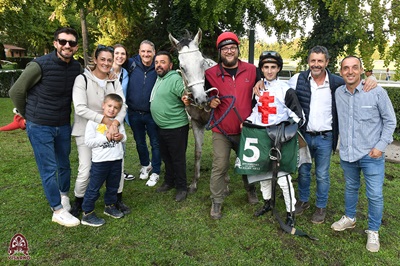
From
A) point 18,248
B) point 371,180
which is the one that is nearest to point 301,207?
point 371,180

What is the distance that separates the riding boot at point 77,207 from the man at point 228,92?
1.63 metres

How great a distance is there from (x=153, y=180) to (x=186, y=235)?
1.55 meters

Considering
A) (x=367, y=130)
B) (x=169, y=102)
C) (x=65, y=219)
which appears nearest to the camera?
(x=367, y=130)

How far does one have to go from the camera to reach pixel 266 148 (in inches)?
120

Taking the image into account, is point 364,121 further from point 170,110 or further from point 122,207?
point 122,207

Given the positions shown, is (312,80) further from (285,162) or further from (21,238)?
(21,238)

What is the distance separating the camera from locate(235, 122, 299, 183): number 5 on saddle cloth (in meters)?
2.96

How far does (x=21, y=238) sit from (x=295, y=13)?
7407mm

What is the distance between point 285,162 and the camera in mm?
3033

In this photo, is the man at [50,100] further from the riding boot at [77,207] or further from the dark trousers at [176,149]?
the dark trousers at [176,149]

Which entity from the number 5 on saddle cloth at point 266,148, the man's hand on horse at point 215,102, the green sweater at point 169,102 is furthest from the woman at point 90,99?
the number 5 on saddle cloth at point 266,148

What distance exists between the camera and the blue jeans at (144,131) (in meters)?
4.23

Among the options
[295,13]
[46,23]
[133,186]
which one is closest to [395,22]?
[295,13]

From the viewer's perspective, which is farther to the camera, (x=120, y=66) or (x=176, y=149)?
(x=120, y=66)
